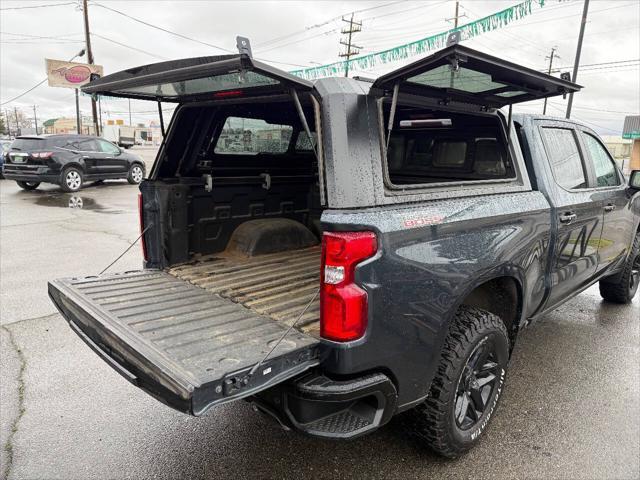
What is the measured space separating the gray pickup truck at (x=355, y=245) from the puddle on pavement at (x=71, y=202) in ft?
27.9

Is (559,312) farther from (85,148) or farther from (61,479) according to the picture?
(85,148)

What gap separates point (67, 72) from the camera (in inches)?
1050

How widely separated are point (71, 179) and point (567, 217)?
14740 millimetres

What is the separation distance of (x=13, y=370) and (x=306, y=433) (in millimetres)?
2739

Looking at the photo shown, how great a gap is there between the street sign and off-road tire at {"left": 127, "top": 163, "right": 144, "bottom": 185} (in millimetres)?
12062

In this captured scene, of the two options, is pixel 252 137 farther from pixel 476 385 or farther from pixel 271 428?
pixel 476 385

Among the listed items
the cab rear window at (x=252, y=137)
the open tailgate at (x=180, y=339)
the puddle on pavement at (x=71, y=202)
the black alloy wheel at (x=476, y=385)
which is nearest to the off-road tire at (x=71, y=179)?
the puddle on pavement at (x=71, y=202)

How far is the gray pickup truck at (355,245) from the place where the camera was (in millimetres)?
2020

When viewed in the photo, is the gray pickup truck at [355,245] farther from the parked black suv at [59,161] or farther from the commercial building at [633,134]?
the commercial building at [633,134]

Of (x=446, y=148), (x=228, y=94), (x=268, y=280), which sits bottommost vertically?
(x=268, y=280)

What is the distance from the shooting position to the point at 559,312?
5188 mm

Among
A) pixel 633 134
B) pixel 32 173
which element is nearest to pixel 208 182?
pixel 32 173

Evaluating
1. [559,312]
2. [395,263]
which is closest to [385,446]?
[395,263]

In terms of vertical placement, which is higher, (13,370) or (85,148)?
(85,148)
